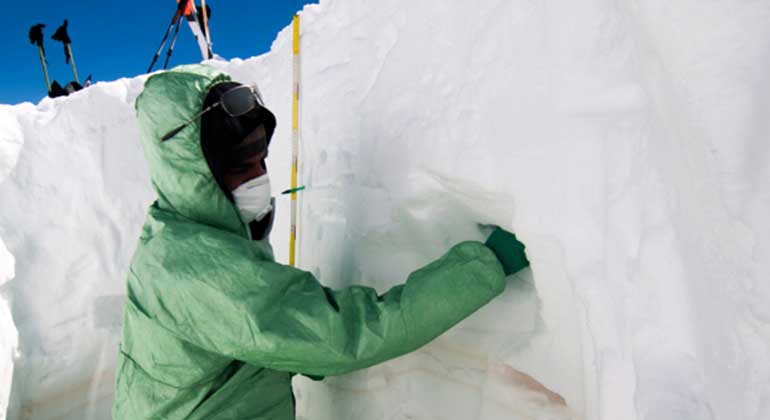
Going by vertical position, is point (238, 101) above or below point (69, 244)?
above

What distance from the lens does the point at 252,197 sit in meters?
1.29

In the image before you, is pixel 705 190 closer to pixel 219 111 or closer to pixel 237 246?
pixel 237 246

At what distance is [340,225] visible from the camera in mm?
1545

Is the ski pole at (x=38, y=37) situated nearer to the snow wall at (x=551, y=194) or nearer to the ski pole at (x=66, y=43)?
the ski pole at (x=66, y=43)

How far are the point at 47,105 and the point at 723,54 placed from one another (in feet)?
10.9

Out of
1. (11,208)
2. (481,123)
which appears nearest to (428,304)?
(481,123)

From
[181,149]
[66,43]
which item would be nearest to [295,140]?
[181,149]

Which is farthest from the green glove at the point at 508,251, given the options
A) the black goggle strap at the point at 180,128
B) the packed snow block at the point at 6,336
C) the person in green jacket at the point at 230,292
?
the packed snow block at the point at 6,336

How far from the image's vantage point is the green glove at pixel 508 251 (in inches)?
42.1

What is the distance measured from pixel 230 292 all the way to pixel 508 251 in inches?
22.3

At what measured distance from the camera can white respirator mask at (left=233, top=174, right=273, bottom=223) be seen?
1.28 metres

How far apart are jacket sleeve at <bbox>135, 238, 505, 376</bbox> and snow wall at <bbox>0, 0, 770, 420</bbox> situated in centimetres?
16

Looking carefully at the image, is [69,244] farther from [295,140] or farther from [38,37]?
[38,37]

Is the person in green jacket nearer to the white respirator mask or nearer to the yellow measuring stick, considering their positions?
the white respirator mask
